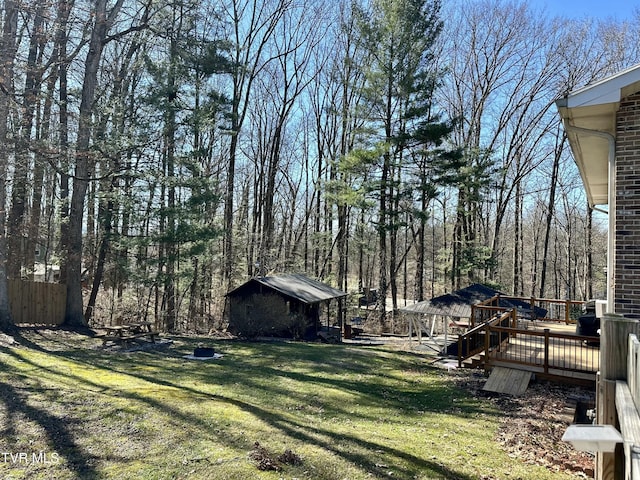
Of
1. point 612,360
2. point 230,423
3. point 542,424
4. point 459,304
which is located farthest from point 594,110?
point 459,304

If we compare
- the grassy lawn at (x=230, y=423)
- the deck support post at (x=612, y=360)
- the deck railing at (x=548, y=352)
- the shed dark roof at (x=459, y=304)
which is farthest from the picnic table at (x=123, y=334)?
the deck support post at (x=612, y=360)

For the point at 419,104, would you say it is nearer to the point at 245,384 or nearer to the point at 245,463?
the point at 245,384

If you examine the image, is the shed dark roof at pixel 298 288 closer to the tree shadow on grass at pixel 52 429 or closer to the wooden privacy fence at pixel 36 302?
the wooden privacy fence at pixel 36 302

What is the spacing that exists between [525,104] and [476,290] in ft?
58.3

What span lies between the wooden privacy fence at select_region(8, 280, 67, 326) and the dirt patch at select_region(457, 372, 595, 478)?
45.3 feet

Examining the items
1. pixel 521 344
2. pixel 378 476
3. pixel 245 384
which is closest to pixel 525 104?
pixel 521 344

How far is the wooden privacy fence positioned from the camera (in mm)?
13992

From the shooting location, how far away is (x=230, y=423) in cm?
646

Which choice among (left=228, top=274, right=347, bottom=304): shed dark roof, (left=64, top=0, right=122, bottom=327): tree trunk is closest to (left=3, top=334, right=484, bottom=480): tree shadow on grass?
(left=64, top=0, right=122, bottom=327): tree trunk

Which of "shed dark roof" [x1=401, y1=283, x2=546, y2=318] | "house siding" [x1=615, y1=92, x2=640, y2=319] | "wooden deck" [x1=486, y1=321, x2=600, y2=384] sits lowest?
"wooden deck" [x1=486, y1=321, x2=600, y2=384]

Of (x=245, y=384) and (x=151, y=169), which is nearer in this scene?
(x=245, y=384)

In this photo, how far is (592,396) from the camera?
8.21m

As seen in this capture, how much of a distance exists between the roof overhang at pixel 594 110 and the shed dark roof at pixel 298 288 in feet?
40.0

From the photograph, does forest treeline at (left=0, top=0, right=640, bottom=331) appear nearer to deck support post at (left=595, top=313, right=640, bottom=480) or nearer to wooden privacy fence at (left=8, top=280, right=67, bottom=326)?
wooden privacy fence at (left=8, top=280, right=67, bottom=326)
